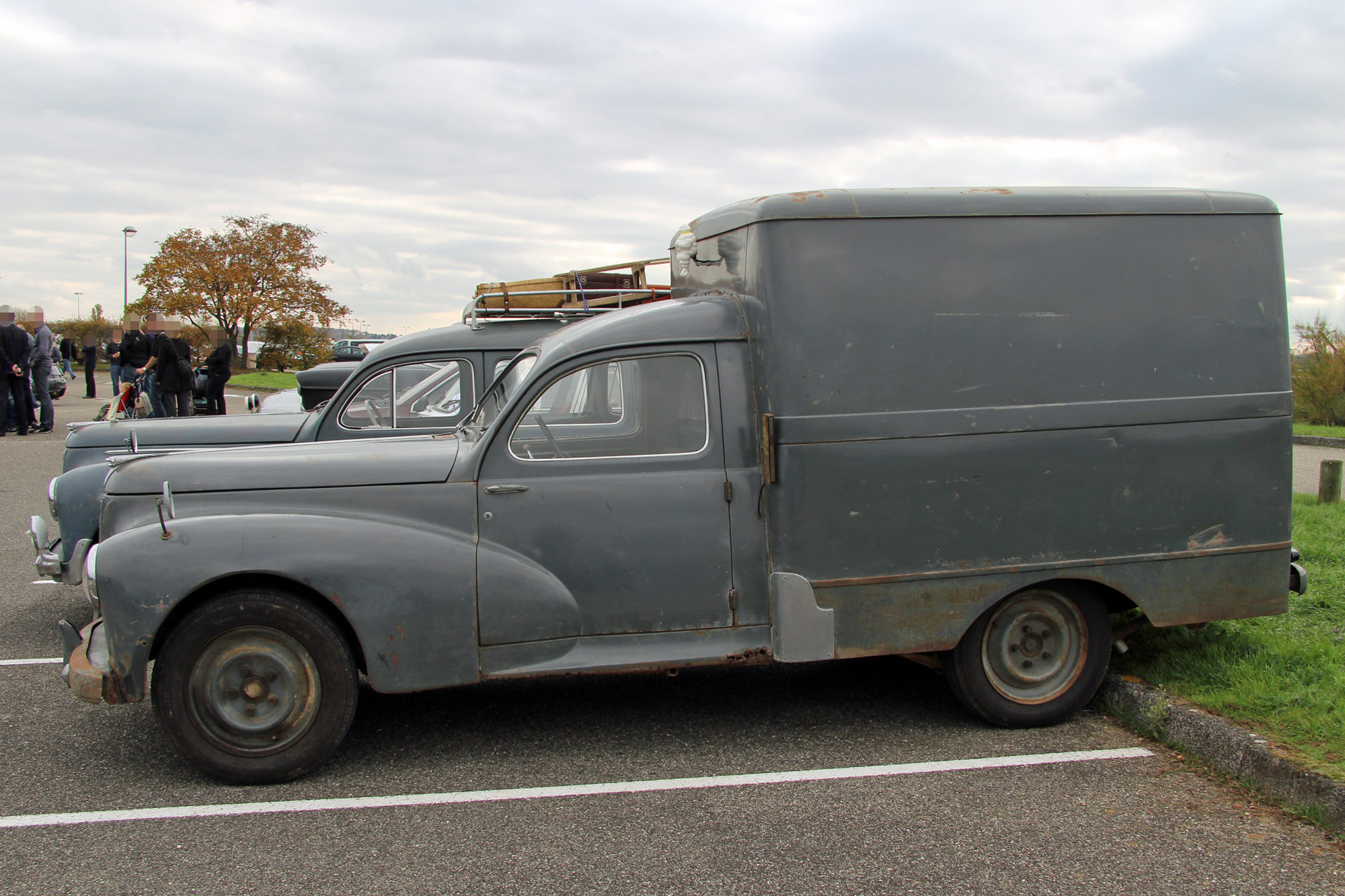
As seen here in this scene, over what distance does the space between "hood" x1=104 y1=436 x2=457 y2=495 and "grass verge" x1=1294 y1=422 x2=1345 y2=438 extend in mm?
16442

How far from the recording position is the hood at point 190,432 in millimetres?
7211

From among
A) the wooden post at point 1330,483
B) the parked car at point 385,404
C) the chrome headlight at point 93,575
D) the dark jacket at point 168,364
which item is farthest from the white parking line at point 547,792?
the dark jacket at point 168,364

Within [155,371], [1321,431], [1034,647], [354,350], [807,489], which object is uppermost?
[354,350]

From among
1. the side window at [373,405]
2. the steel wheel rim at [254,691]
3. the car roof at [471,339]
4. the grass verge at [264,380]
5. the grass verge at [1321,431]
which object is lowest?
the steel wheel rim at [254,691]

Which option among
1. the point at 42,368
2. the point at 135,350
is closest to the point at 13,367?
the point at 42,368

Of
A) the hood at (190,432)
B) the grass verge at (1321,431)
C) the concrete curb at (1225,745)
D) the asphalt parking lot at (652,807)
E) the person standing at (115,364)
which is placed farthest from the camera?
the person standing at (115,364)

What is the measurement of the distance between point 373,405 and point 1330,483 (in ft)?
26.1

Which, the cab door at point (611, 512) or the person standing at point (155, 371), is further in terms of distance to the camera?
the person standing at point (155, 371)

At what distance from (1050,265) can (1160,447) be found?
953 millimetres

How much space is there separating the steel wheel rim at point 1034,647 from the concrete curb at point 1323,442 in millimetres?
13993

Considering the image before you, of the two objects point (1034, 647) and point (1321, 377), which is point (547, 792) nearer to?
point (1034, 647)

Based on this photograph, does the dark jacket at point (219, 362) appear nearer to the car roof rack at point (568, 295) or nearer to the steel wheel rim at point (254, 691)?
the car roof rack at point (568, 295)

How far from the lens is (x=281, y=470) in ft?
14.8

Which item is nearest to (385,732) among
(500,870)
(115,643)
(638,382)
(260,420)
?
(115,643)
